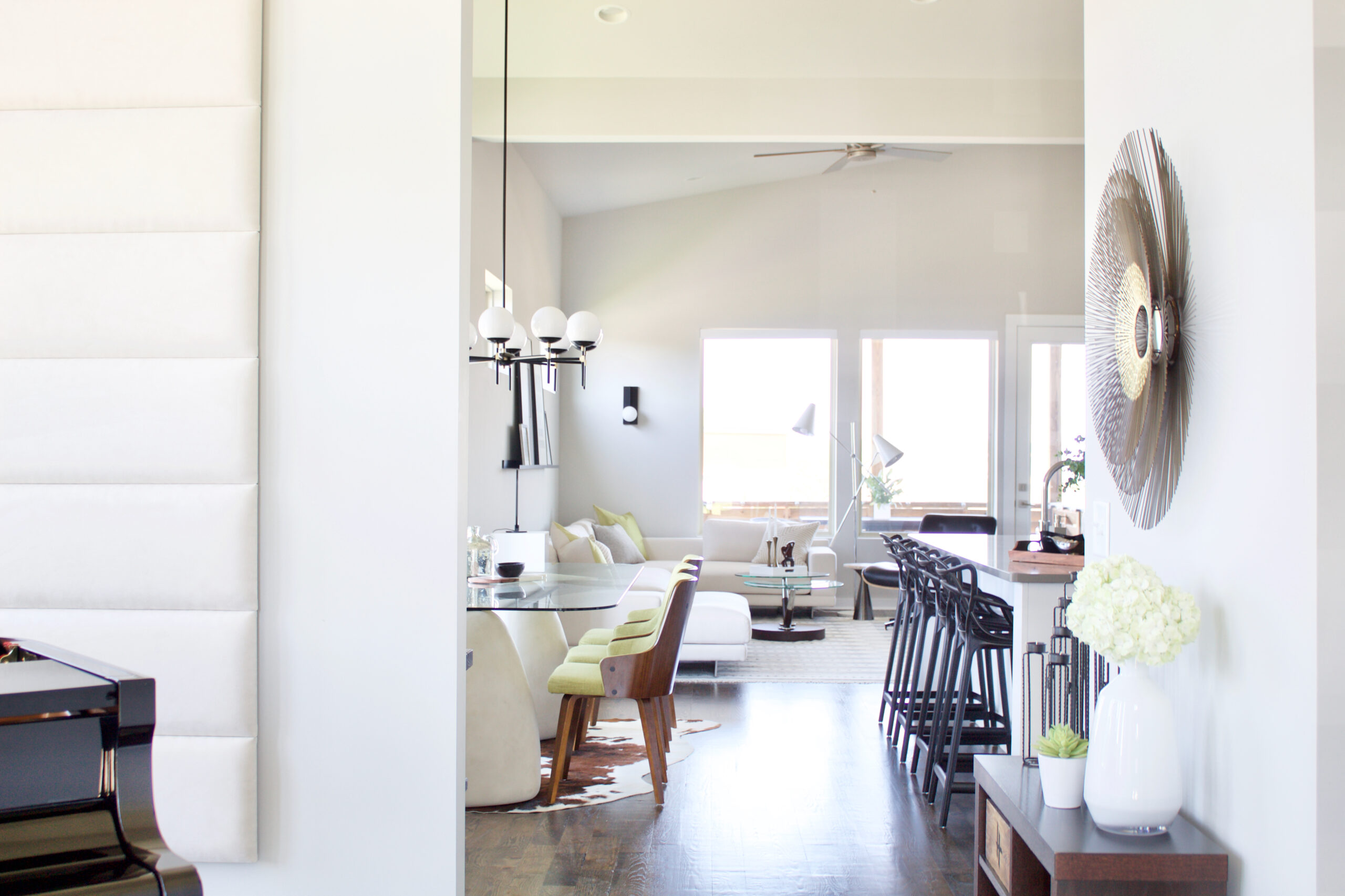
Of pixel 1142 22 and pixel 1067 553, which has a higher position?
pixel 1142 22

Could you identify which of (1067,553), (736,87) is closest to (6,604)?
(1067,553)

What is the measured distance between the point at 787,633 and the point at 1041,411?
348cm

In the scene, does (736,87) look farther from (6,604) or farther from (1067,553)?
(6,604)

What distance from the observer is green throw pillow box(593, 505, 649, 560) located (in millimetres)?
8273

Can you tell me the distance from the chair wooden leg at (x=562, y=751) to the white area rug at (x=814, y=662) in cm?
206

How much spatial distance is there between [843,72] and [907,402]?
3.85 m

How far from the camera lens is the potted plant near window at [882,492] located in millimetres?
8625

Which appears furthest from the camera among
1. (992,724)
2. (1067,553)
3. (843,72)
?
(843,72)

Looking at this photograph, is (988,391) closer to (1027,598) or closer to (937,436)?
(937,436)

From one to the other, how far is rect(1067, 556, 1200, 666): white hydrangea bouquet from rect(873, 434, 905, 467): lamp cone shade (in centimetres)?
624

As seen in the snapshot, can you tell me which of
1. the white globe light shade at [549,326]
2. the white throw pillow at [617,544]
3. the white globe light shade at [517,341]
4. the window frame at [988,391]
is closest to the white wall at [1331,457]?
the white globe light shade at [549,326]

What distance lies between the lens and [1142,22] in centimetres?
207

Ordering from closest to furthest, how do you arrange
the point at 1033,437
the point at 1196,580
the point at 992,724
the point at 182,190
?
the point at 1196,580, the point at 182,190, the point at 992,724, the point at 1033,437

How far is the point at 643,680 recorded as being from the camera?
3.52 m
